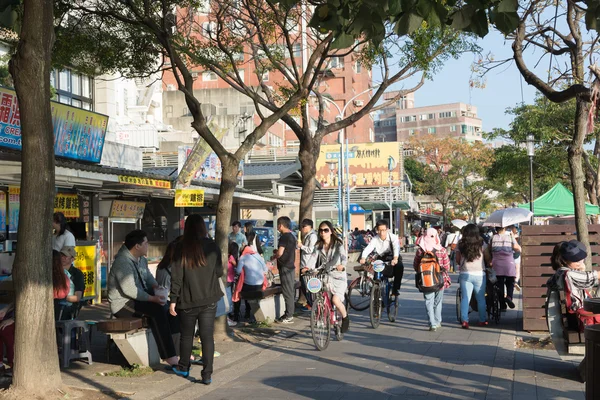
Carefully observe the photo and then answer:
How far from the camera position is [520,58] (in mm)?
11570

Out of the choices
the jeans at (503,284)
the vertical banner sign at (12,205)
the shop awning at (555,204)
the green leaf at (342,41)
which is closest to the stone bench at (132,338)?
the green leaf at (342,41)

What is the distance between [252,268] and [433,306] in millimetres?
3139

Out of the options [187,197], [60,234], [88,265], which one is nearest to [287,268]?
[60,234]

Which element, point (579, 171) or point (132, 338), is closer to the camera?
point (132, 338)

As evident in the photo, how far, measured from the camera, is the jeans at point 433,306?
1340cm

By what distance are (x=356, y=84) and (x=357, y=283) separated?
6610 centimetres

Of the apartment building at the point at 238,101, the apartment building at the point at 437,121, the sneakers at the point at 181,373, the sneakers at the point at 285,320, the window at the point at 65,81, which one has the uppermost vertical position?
the apartment building at the point at 437,121

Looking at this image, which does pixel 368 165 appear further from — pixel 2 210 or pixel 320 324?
pixel 320 324

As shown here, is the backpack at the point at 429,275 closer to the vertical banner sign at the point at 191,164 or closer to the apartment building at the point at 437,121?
the vertical banner sign at the point at 191,164

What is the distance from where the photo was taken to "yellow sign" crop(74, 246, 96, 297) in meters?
16.7

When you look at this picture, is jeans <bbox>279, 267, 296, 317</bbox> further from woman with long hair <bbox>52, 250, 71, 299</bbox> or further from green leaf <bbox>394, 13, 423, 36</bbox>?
green leaf <bbox>394, 13, 423, 36</bbox>

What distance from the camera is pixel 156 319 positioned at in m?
9.67

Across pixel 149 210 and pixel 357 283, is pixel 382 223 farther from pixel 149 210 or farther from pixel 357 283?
pixel 149 210

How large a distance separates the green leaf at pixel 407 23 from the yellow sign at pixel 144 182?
10469 mm
